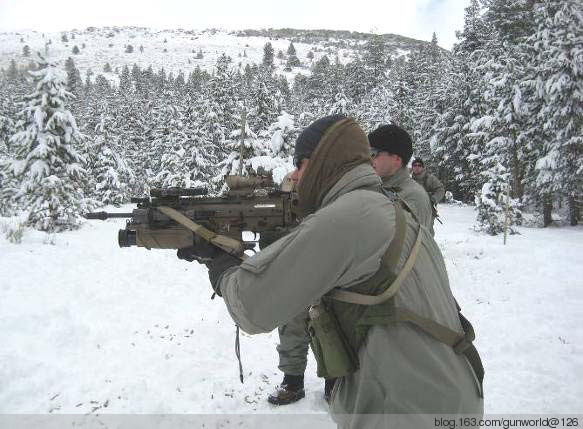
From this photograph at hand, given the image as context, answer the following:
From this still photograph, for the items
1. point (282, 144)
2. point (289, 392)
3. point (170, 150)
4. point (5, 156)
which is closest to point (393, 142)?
point (289, 392)

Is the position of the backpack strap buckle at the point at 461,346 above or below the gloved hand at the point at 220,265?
below

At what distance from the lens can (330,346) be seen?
1.88 metres

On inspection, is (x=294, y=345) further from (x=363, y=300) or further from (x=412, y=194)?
(x=363, y=300)

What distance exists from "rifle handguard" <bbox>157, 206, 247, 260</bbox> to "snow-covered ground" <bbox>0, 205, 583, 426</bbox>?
290 cm

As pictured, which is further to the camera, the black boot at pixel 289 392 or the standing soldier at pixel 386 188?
the black boot at pixel 289 392

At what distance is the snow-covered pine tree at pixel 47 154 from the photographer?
61.3ft

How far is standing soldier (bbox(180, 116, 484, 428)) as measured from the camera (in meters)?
1.68

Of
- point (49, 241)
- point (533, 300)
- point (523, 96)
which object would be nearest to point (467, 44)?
point (523, 96)

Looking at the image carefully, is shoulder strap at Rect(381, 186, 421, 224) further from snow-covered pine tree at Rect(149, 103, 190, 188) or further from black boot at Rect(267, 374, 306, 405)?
snow-covered pine tree at Rect(149, 103, 190, 188)

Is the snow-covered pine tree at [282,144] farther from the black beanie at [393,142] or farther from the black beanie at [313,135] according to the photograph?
the black beanie at [313,135]

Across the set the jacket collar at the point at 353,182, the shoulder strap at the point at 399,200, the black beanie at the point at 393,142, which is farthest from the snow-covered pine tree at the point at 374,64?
the jacket collar at the point at 353,182

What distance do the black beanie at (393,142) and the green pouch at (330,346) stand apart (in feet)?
9.56

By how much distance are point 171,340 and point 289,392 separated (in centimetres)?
286

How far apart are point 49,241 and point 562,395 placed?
1309 cm
